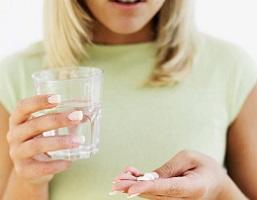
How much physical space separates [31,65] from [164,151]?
0.34 m

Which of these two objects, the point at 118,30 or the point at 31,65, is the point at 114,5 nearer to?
the point at 118,30

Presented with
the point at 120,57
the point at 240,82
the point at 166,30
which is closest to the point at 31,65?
the point at 120,57

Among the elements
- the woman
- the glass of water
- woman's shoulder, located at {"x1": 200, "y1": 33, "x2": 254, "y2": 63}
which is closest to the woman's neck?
the woman

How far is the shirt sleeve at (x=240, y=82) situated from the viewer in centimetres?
119

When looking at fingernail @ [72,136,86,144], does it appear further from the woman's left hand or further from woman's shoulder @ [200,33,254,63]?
woman's shoulder @ [200,33,254,63]

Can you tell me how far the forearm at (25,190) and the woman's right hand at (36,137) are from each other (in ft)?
0.34

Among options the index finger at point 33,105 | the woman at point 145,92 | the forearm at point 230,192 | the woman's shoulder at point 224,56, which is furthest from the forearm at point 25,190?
the woman's shoulder at point 224,56

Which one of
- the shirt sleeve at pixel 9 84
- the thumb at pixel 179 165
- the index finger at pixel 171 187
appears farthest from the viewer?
the shirt sleeve at pixel 9 84

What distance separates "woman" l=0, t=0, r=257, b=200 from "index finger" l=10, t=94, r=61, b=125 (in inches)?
5.6

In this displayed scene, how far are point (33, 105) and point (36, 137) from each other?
0.06 m

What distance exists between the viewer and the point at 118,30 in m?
1.14

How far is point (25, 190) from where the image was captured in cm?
106

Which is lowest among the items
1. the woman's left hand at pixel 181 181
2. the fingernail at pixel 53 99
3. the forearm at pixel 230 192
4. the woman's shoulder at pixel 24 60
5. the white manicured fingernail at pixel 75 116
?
the forearm at pixel 230 192

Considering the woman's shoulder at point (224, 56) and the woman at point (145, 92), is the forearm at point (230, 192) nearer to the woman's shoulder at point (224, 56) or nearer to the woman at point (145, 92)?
the woman at point (145, 92)
